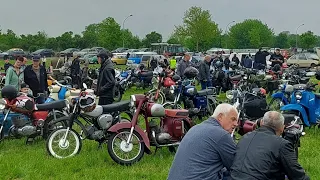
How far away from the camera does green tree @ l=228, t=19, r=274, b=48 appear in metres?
86.8

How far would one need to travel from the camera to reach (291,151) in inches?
158

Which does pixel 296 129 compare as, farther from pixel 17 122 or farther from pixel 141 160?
pixel 17 122

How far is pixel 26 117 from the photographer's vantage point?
8.32m

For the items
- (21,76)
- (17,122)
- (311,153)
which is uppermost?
(21,76)

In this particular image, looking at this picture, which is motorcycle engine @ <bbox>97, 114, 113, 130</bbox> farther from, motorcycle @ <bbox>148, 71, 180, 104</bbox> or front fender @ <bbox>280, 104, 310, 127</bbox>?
motorcycle @ <bbox>148, 71, 180, 104</bbox>

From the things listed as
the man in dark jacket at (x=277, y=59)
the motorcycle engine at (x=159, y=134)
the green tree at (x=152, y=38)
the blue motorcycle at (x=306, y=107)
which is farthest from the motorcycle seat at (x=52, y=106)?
the green tree at (x=152, y=38)

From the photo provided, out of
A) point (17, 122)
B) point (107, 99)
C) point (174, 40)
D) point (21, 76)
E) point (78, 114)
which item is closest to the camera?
point (78, 114)

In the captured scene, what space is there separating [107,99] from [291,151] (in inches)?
210

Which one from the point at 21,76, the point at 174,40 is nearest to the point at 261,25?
the point at 174,40

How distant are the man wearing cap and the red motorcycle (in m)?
3.48

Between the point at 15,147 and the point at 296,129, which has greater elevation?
the point at 296,129

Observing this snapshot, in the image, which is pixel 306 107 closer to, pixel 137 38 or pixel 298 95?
pixel 298 95

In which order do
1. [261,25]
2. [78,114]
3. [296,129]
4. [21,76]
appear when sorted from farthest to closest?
[261,25] → [21,76] → [78,114] → [296,129]

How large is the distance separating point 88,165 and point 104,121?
2.47ft
